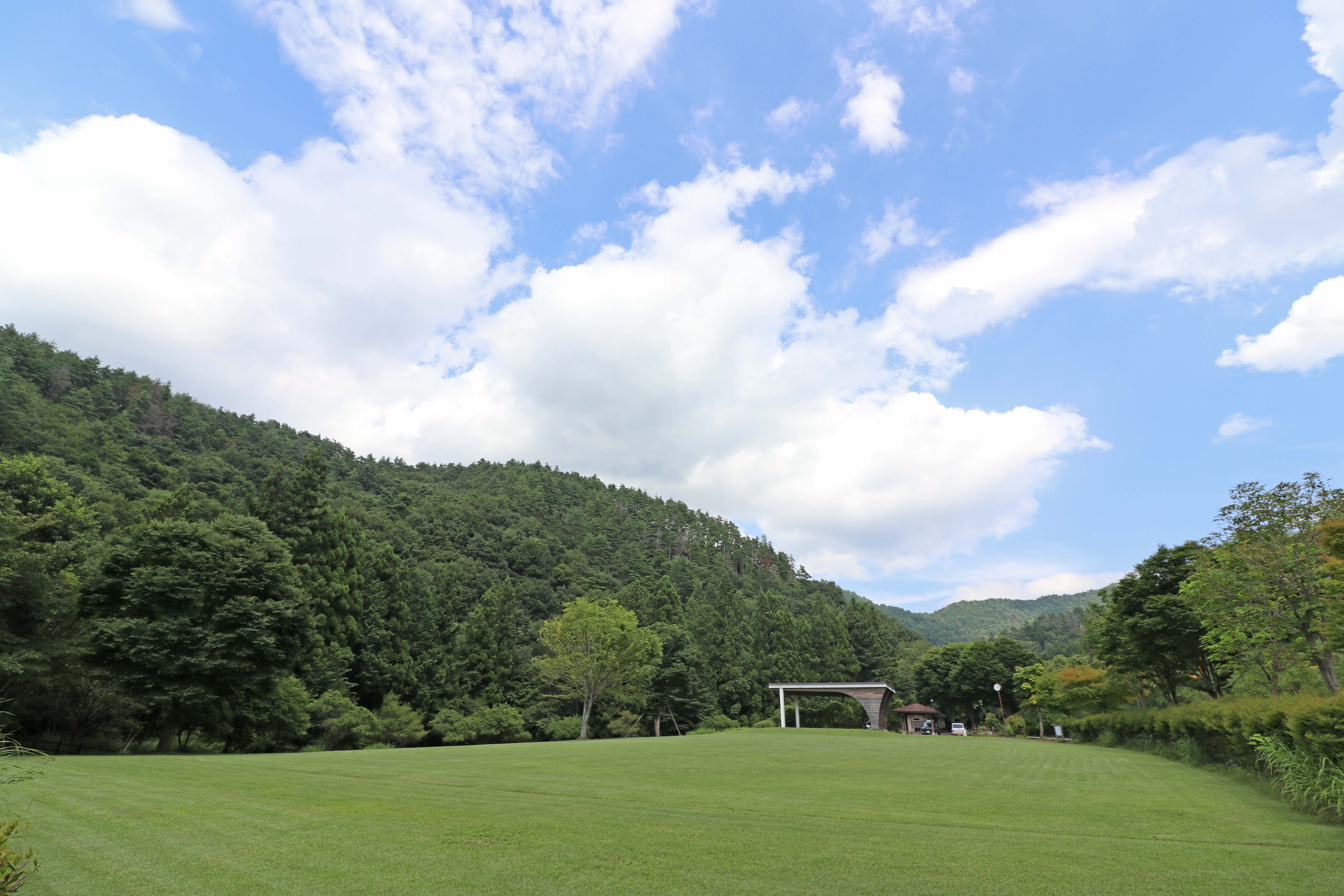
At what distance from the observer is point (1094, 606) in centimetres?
4306

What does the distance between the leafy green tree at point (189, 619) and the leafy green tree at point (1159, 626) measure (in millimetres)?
37837

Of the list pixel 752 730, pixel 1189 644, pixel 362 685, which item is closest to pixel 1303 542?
pixel 1189 644

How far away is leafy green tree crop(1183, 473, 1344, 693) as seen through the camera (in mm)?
20812

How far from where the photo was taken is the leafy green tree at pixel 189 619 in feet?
77.9

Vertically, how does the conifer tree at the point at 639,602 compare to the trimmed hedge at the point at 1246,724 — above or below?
above

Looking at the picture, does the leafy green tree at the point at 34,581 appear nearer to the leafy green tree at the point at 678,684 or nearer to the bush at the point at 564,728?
the bush at the point at 564,728

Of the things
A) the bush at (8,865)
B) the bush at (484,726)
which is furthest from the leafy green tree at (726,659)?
the bush at (8,865)

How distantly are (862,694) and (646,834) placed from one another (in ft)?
163

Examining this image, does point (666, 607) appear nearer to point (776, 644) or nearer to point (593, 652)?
point (776, 644)

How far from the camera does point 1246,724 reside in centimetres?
1449

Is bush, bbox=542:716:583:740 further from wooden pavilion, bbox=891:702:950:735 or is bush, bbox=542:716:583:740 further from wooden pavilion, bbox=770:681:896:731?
wooden pavilion, bbox=891:702:950:735

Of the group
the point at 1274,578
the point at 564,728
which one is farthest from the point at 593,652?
the point at 1274,578

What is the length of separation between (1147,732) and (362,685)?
4565 cm

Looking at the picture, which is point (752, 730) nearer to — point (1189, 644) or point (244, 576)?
point (1189, 644)
